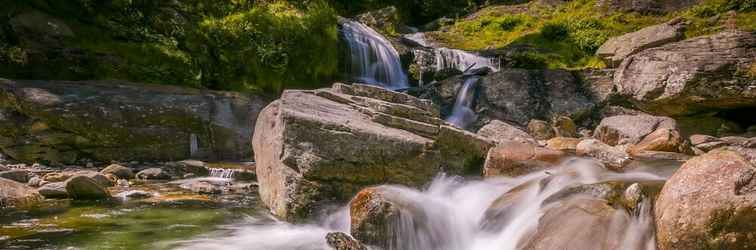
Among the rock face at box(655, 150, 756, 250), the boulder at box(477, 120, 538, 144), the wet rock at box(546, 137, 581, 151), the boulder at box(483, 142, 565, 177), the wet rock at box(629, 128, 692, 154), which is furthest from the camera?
the boulder at box(477, 120, 538, 144)

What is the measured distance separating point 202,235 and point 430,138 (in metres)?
3.60

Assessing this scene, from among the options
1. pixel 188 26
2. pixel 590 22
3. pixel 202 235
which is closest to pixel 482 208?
pixel 202 235

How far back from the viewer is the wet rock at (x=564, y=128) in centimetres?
1474

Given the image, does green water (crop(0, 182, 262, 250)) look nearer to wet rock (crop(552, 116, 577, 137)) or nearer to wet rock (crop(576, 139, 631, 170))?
wet rock (crop(576, 139, 631, 170))

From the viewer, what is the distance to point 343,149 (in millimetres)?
7199

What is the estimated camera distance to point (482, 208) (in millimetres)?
6645

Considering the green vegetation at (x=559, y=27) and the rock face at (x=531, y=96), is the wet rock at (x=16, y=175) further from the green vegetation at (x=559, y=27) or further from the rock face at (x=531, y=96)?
the green vegetation at (x=559, y=27)

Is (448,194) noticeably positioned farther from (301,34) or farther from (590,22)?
(590,22)

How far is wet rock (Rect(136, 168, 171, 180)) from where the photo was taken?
34.6 ft

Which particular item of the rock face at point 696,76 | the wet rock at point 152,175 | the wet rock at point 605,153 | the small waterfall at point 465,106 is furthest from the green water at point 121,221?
the rock face at point 696,76

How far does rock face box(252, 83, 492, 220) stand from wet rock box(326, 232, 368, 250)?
1.17 m

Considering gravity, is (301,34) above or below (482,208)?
above

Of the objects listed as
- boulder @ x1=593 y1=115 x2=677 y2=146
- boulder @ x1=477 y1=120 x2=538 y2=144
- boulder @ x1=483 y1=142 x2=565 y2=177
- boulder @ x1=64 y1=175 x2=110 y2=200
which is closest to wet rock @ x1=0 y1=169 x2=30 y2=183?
boulder @ x1=64 y1=175 x2=110 y2=200

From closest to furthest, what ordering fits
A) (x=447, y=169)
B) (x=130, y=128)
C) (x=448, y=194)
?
(x=448, y=194), (x=447, y=169), (x=130, y=128)
